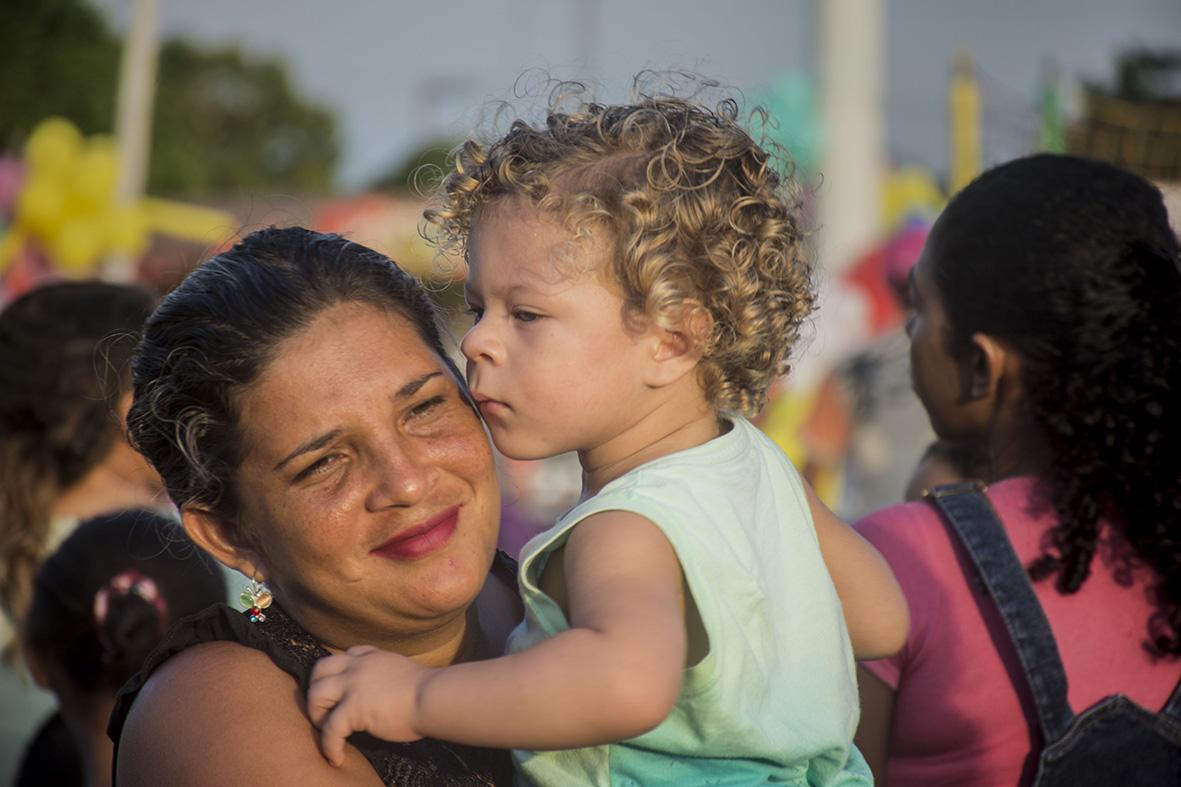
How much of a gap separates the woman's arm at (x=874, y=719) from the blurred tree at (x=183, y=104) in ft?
99.0

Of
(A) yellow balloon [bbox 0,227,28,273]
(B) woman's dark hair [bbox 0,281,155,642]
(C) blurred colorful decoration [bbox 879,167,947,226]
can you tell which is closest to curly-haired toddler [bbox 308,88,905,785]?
(B) woman's dark hair [bbox 0,281,155,642]

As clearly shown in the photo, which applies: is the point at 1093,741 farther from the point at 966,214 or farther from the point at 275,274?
the point at 275,274

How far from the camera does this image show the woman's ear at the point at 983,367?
8.25 ft

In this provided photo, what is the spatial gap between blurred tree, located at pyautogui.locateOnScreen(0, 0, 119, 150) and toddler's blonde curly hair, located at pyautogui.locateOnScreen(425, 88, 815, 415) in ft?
125

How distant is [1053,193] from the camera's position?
2.51 m

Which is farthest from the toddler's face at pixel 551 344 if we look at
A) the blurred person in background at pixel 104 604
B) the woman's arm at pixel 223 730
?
the blurred person in background at pixel 104 604

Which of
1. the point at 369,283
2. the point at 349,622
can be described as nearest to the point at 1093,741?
the point at 349,622

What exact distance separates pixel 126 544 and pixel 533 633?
1489 mm

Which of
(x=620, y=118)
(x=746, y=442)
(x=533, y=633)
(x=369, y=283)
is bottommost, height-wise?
(x=533, y=633)

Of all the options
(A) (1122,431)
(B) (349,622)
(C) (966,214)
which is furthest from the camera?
(C) (966,214)

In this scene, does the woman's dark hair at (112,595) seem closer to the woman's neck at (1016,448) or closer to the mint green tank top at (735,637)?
the mint green tank top at (735,637)

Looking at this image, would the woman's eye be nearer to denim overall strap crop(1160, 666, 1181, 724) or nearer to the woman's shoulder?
the woman's shoulder

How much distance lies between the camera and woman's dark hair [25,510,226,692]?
2932 mm

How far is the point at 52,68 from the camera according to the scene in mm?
38656
